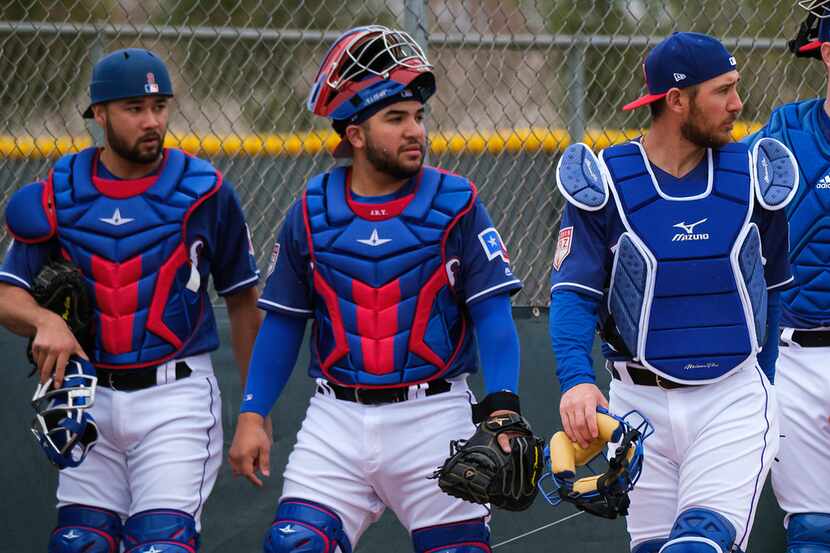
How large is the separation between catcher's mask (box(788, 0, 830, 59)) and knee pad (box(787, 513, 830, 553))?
1.66 meters

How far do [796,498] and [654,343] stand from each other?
3.55 ft

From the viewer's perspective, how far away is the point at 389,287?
4.28 m

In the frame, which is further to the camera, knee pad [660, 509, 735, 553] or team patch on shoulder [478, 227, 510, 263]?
team patch on shoulder [478, 227, 510, 263]

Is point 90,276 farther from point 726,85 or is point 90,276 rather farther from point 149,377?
point 726,85

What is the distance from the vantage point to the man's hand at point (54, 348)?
14.5 feet

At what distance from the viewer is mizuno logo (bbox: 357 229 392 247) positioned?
4289 mm

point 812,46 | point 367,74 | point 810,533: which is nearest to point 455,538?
point 810,533

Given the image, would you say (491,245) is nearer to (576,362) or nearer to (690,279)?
(576,362)

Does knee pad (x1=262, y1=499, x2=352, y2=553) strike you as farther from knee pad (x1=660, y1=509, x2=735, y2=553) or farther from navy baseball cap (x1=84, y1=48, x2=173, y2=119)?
navy baseball cap (x1=84, y1=48, x2=173, y2=119)

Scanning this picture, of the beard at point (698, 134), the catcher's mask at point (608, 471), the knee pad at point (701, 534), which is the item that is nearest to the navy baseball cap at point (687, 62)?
the beard at point (698, 134)

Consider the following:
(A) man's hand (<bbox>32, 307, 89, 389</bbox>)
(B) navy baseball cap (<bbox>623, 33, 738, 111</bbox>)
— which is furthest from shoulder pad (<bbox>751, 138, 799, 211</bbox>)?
(A) man's hand (<bbox>32, 307, 89, 389</bbox>)

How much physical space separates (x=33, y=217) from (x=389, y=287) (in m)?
1.27

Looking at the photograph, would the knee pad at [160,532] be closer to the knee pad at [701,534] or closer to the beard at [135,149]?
the beard at [135,149]

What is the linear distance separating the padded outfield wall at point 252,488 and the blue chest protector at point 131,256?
3.55 ft
